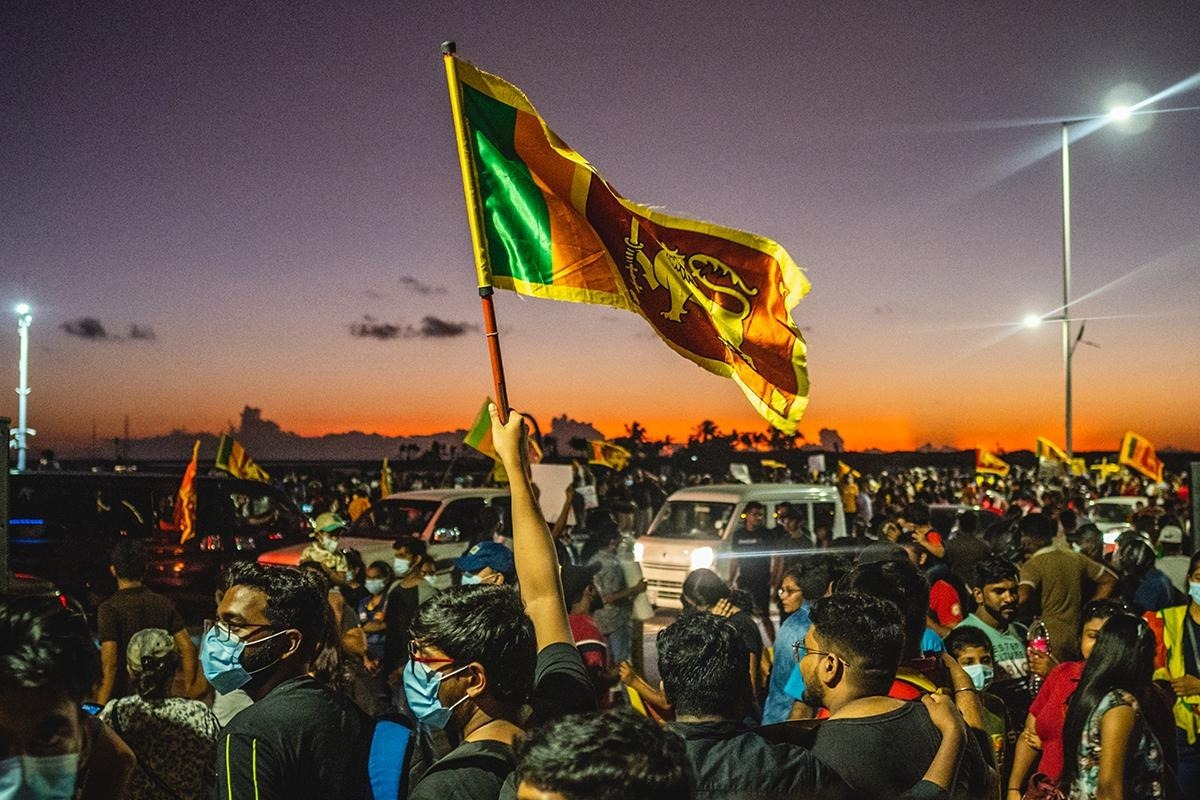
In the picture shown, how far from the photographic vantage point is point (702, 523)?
1370cm

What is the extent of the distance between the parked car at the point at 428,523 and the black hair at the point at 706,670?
9358mm

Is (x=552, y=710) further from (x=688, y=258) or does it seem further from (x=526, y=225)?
(x=688, y=258)

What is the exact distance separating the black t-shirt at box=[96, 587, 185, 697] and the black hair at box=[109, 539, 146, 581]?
4.6 inches

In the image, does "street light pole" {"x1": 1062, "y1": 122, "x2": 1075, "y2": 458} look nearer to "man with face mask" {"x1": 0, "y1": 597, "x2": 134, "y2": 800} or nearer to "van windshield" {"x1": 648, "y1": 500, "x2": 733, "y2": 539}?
"van windshield" {"x1": 648, "y1": 500, "x2": 733, "y2": 539}

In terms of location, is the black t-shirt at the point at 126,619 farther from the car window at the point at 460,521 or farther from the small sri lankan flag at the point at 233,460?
the small sri lankan flag at the point at 233,460

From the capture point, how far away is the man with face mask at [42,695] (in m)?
2.27

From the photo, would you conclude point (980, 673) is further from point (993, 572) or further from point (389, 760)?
point (389, 760)

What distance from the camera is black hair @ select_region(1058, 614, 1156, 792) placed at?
3633 millimetres

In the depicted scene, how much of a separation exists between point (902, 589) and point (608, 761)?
2637mm

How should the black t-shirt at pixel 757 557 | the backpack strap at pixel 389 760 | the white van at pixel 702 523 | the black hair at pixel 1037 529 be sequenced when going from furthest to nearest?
the white van at pixel 702 523
the black t-shirt at pixel 757 557
the black hair at pixel 1037 529
the backpack strap at pixel 389 760

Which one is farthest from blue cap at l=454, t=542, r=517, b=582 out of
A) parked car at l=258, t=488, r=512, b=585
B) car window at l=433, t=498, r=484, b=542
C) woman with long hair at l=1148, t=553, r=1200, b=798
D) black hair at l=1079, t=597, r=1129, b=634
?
car window at l=433, t=498, r=484, b=542

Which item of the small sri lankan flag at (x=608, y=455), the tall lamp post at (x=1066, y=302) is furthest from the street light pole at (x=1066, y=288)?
the small sri lankan flag at (x=608, y=455)

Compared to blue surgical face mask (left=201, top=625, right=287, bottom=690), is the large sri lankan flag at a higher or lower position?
higher

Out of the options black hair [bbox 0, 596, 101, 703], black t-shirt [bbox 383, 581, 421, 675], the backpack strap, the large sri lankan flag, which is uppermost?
the large sri lankan flag
